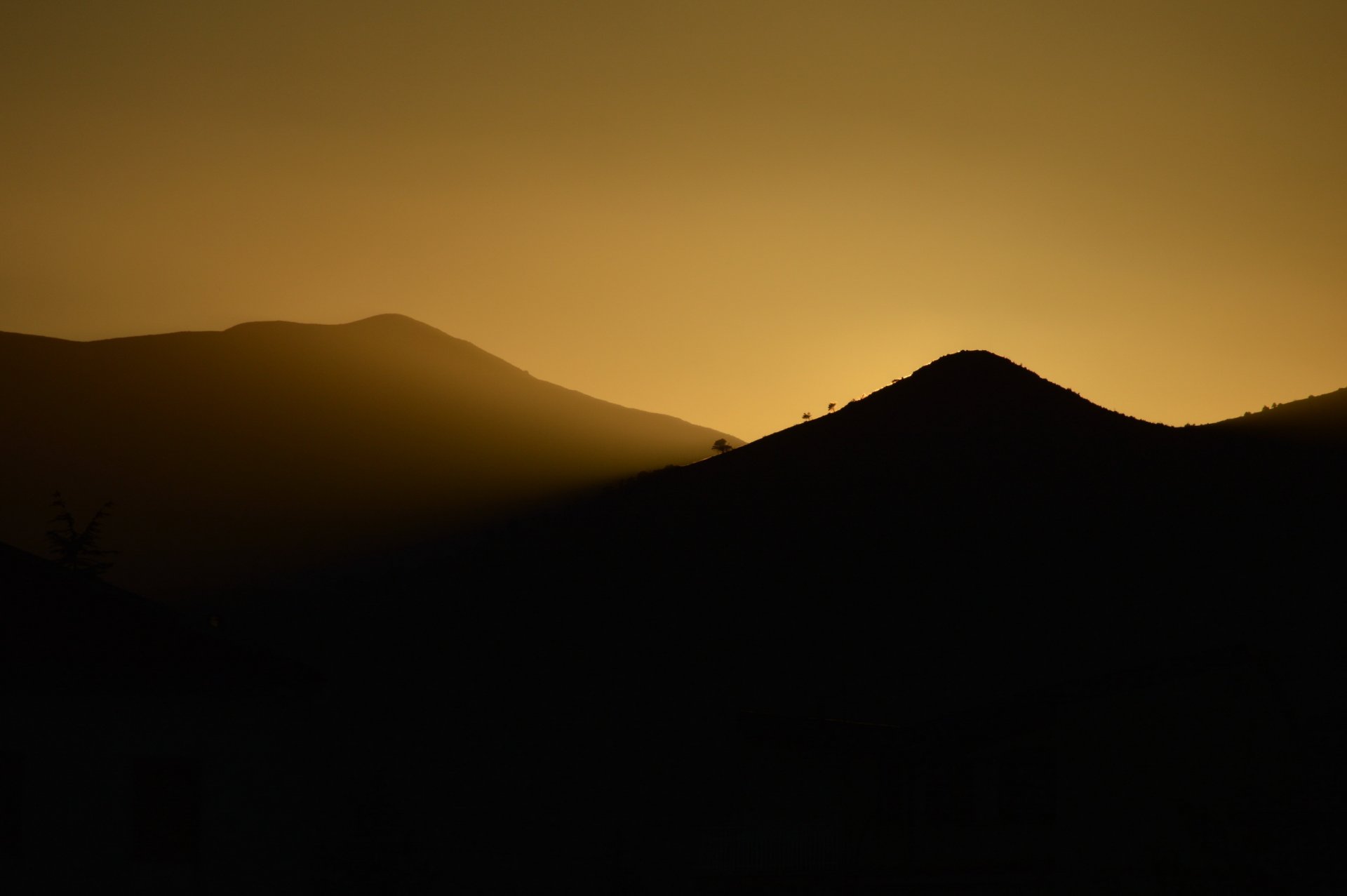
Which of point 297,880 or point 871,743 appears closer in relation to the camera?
point 297,880

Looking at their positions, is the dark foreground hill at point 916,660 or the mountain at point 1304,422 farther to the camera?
the mountain at point 1304,422

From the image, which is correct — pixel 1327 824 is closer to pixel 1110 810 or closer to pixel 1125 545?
pixel 1110 810

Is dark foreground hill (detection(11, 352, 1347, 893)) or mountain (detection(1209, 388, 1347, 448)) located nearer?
dark foreground hill (detection(11, 352, 1347, 893))

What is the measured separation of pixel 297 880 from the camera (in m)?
20.1

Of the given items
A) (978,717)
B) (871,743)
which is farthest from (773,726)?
(978,717)

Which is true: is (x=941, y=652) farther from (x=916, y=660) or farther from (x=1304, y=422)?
(x=1304, y=422)

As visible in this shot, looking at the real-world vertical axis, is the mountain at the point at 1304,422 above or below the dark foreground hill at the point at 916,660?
above

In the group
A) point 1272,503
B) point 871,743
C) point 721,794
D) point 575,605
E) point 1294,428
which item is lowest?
point 721,794

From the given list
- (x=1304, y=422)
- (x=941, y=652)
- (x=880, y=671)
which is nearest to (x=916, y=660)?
(x=941, y=652)

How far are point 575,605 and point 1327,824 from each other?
235ft

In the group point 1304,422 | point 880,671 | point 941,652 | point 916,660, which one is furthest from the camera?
point 1304,422

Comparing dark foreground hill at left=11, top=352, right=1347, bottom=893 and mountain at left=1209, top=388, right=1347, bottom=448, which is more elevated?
mountain at left=1209, top=388, right=1347, bottom=448

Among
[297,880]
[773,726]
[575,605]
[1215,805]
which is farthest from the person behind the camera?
[575,605]

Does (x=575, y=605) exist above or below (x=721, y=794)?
above
